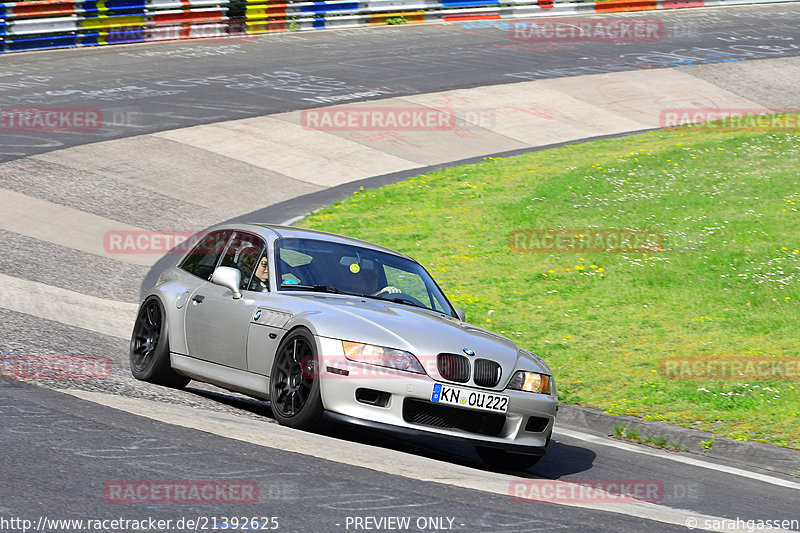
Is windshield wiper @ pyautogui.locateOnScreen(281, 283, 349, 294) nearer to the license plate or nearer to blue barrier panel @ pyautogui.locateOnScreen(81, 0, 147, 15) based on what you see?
the license plate

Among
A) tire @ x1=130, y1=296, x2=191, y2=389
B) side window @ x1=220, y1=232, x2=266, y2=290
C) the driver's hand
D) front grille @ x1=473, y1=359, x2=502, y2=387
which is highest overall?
side window @ x1=220, y1=232, x2=266, y2=290

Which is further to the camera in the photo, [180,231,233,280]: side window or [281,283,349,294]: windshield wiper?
[180,231,233,280]: side window

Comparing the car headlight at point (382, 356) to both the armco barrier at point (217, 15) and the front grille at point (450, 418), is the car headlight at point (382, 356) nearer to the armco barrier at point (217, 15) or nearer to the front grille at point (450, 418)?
the front grille at point (450, 418)

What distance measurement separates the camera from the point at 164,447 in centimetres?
630

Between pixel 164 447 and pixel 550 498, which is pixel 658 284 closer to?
pixel 550 498

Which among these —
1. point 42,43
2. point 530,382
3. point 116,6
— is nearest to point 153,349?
point 530,382

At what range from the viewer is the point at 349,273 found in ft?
28.2

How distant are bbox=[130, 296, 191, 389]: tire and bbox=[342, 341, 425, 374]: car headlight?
7.87ft

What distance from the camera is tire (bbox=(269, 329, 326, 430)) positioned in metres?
7.32

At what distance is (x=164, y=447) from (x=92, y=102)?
17.8 m

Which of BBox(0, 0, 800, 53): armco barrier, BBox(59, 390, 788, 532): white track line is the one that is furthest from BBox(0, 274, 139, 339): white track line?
BBox(0, 0, 800, 53): armco barrier

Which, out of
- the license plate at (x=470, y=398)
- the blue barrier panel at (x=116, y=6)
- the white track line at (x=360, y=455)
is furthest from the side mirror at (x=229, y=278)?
the blue barrier panel at (x=116, y=6)

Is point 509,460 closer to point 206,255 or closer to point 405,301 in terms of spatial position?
point 405,301

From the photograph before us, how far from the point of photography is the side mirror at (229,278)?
848 cm
